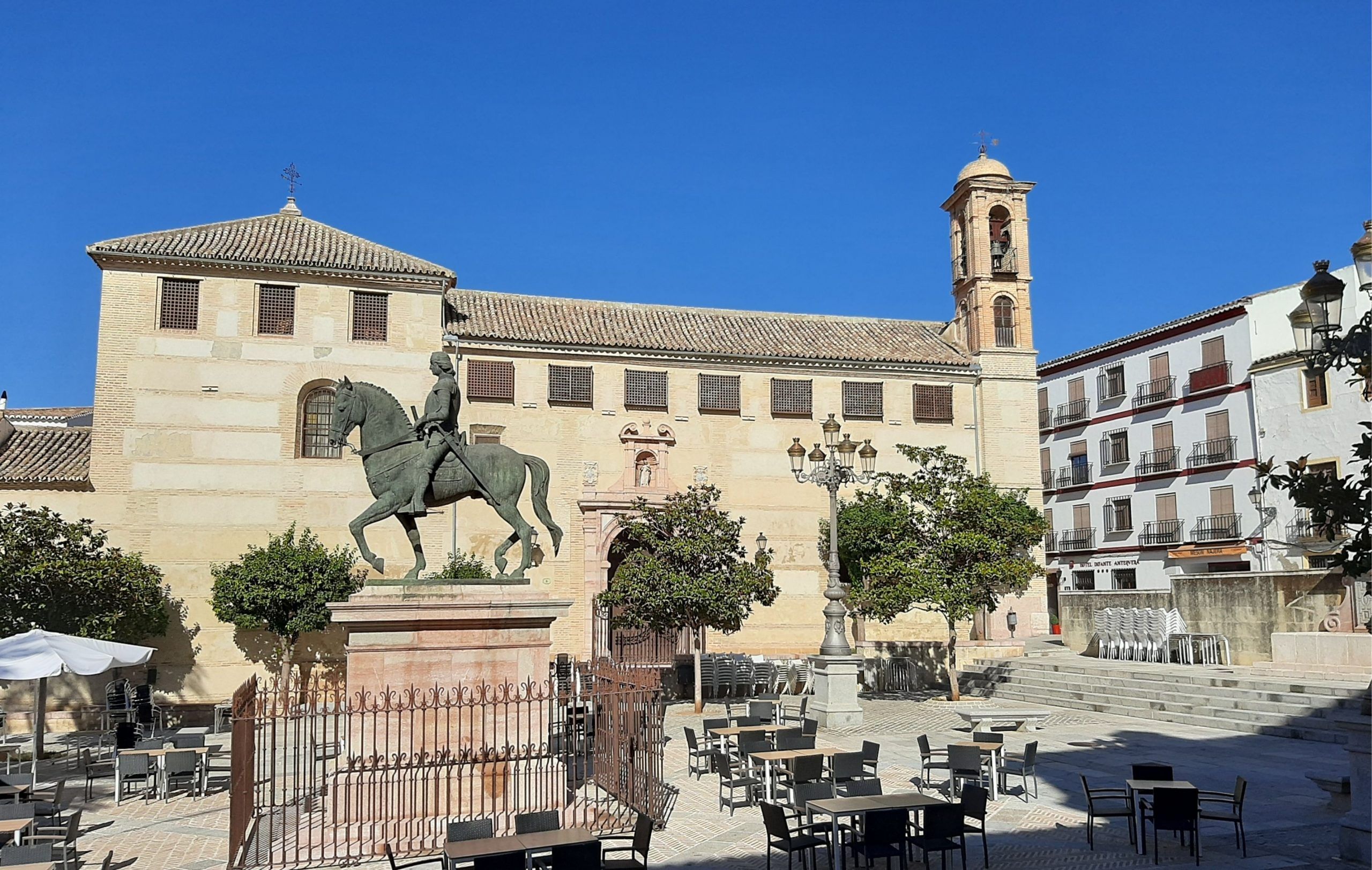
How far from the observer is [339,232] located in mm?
29516

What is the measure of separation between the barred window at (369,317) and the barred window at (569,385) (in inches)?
185

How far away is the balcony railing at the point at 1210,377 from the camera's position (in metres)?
37.8

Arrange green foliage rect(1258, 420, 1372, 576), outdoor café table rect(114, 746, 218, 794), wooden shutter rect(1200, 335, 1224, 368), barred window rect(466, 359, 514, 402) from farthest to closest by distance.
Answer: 1. wooden shutter rect(1200, 335, 1224, 368)
2. barred window rect(466, 359, 514, 402)
3. outdoor café table rect(114, 746, 218, 794)
4. green foliage rect(1258, 420, 1372, 576)

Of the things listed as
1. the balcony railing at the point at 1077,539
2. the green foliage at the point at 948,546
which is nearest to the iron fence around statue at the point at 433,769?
the green foliage at the point at 948,546

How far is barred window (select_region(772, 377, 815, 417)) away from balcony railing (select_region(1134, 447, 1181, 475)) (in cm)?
1781

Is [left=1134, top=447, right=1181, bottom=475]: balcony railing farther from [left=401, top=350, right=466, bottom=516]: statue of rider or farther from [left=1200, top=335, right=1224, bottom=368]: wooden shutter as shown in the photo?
[left=401, top=350, right=466, bottom=516]: statue of rider

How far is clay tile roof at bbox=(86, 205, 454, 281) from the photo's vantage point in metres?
26.1

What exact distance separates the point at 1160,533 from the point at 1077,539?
499 centimetres

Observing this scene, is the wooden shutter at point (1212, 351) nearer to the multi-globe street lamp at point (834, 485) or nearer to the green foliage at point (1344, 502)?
the multi-globe street lamp at point (834, 485)

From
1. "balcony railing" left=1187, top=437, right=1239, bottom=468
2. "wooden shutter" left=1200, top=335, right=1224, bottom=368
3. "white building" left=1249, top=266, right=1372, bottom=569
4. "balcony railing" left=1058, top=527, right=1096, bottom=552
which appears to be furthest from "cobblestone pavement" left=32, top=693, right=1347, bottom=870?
"balcony railing" left=1058, top=527, right=1096, bottom=552

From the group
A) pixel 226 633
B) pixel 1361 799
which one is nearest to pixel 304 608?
pixel 226 633

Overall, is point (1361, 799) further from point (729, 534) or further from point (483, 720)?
point (729, 534)

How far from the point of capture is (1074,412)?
45844 mm

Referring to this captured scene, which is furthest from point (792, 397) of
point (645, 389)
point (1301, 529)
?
point (1301, 529)
